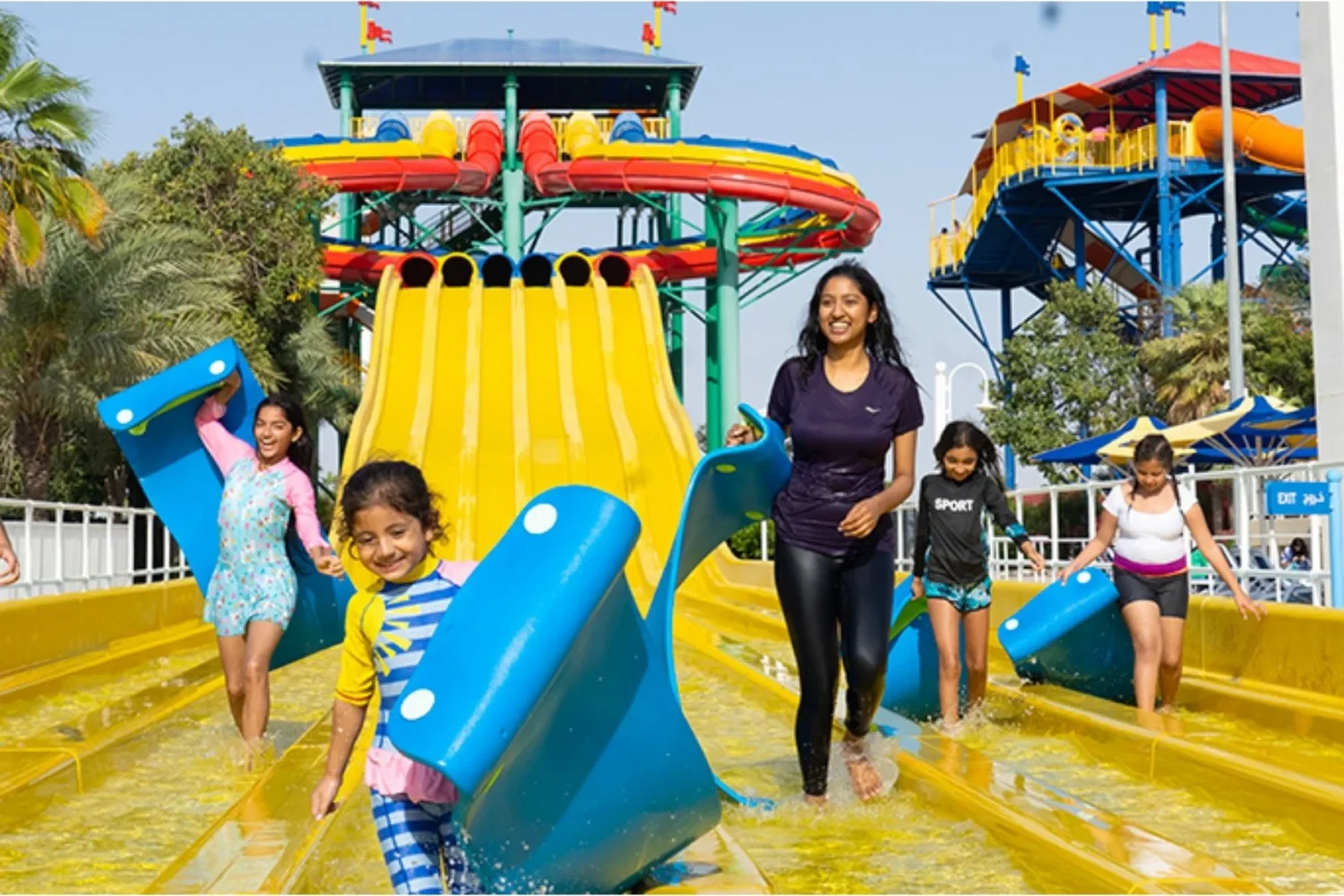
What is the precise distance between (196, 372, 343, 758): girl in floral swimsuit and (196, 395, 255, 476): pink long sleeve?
0.76 ft

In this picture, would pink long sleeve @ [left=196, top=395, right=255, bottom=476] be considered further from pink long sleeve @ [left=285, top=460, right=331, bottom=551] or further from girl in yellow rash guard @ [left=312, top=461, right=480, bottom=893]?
girl in yellow rash guard @ [left=312, top=461, right=480, bottom=893]

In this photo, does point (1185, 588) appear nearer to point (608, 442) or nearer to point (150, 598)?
point (150, 598)

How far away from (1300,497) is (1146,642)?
116cm

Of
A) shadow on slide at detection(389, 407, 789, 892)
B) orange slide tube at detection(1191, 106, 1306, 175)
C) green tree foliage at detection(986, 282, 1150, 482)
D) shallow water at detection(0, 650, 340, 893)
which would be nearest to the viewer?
shadow on slide at detection(389, 407, 789, 892)

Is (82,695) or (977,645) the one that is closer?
(977,645)

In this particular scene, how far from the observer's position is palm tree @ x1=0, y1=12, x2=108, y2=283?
17.4m

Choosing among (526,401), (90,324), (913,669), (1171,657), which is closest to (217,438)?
(913,669)

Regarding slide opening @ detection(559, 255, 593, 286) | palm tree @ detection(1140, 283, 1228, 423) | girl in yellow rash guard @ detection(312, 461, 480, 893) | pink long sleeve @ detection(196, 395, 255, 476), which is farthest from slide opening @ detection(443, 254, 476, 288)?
girl in yellow rash guard @ detection(312, 461, 480, 893)

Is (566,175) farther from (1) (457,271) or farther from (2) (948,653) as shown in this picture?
(2) (948,653)

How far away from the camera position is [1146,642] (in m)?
7.56

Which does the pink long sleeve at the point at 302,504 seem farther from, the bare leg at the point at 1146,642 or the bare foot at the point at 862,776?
the bare leg at the point at 1146,642

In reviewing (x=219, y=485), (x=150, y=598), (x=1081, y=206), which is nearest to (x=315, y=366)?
(x=150, y=598)

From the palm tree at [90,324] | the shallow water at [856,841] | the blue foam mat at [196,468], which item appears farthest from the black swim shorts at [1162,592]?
the palm tree at [90,324]

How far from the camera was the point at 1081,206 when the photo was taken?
36688mm
